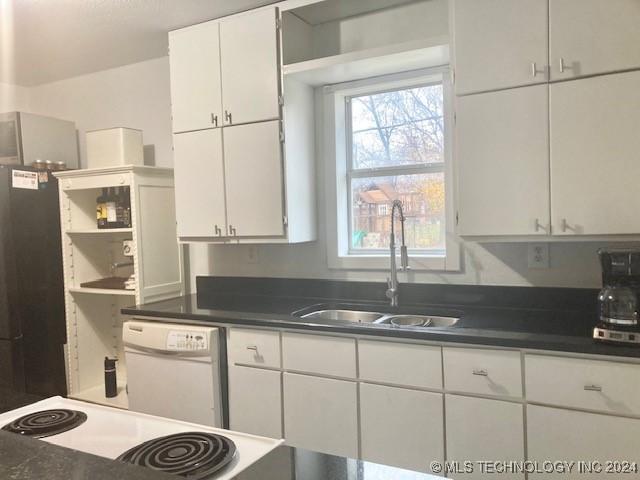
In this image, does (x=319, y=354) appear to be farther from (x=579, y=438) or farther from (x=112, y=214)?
(x=112, y=214)

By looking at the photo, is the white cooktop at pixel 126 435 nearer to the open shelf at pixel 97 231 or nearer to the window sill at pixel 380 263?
the window sill at pixel 380 263

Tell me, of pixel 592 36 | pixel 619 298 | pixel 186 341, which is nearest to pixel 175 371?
pixel 186 341

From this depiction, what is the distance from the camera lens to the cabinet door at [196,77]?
2.94 meters

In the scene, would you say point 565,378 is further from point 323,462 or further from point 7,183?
point 7,183

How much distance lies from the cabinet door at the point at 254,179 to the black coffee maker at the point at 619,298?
1.58 metres

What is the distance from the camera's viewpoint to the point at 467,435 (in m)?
2.04

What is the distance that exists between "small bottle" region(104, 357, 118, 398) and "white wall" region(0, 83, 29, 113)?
232 centimetres

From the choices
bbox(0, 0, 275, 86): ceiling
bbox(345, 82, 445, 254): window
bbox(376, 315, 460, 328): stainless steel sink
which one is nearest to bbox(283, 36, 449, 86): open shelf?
bbox(345, 82, 445, 254): window

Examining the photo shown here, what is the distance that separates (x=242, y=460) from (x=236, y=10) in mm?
2557

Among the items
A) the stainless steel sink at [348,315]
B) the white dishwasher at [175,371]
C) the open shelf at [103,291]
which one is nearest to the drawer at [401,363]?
the stainless steel sink at [348,315]

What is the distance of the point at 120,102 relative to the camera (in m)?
3.88

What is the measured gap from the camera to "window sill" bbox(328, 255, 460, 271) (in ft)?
9.04

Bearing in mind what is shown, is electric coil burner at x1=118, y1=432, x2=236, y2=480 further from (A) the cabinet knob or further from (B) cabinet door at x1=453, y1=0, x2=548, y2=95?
(B) cabinet door at x1=453, y1=0, x2=548, y2=95

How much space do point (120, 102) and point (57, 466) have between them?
350cm
